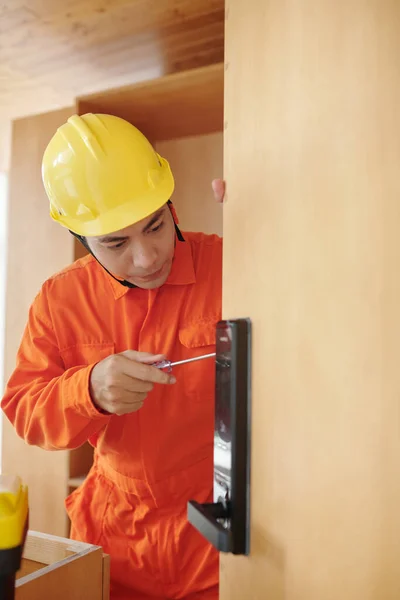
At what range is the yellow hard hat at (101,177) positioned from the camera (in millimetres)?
1000

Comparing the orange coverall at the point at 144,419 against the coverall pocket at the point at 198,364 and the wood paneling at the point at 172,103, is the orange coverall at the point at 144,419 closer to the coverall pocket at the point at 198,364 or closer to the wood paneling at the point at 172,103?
the coverall pocket at the point at 198,364

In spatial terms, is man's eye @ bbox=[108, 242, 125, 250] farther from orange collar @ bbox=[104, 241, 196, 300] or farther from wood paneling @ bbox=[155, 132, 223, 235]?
wood paneling @ bbox=[155, 132, 223, 235]

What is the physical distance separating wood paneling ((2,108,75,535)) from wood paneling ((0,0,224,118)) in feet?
0.42

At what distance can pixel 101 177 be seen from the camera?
998 millimetres

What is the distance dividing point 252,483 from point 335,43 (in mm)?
426

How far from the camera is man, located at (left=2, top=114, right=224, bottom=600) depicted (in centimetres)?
102

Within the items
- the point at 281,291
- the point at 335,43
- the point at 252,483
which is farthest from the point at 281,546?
the point at 335,43

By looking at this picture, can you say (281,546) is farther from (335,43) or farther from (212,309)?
(212,309)

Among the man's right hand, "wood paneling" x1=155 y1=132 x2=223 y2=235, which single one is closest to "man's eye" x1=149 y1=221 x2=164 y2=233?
the man's right hand

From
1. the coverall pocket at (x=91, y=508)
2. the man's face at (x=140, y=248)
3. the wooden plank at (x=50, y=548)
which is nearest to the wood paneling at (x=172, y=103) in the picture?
the man's face at (x=140, y=248)

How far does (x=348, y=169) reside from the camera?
1.54 ft

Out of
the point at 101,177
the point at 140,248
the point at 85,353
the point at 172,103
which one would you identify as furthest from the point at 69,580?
the point at 172,103

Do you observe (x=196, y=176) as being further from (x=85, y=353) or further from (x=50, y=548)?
(x=50, y=548)

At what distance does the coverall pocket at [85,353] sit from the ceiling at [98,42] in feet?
2.51
